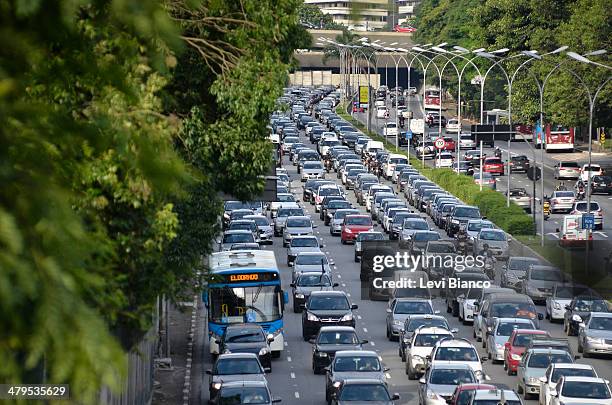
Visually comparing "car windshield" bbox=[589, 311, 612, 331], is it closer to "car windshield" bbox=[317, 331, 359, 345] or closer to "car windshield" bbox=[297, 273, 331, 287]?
"car windshield" bbox=[317, 331, 359, 345]

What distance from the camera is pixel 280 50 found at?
24.4m

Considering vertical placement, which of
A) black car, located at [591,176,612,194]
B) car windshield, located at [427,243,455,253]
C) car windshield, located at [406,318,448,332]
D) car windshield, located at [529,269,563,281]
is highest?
car windshield, located at [406,318,448,332]

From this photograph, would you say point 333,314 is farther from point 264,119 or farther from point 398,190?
point 398,190

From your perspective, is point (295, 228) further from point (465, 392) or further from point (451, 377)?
point (465, 392)

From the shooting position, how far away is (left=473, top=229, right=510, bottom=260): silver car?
54.0 m

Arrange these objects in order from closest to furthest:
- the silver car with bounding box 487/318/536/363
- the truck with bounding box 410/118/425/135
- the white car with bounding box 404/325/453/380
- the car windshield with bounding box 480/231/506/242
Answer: the white car with bounding box 404/325/453/380
the silver car with bounding box 487/318/536/363
the car windshield with bounding box 480/231/506/242
the truck with bounding box 410/118/425/135

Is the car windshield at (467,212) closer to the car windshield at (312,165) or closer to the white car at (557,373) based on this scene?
the car windshield at (312,165)

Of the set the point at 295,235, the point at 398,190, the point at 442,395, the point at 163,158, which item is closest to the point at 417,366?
the point at 442,395

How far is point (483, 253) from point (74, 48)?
47116 mm

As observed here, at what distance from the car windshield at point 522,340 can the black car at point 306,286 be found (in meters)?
10.3

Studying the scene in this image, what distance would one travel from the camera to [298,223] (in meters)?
60.8

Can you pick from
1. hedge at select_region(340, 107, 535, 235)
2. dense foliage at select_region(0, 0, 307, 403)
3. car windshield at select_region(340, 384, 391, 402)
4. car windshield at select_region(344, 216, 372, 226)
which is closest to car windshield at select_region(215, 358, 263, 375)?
car windshield at select_region(340, 384, 391, 402)

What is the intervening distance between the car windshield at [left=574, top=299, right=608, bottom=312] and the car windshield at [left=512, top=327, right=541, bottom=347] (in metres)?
6.27

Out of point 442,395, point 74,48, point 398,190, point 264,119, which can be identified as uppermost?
point 74,48
